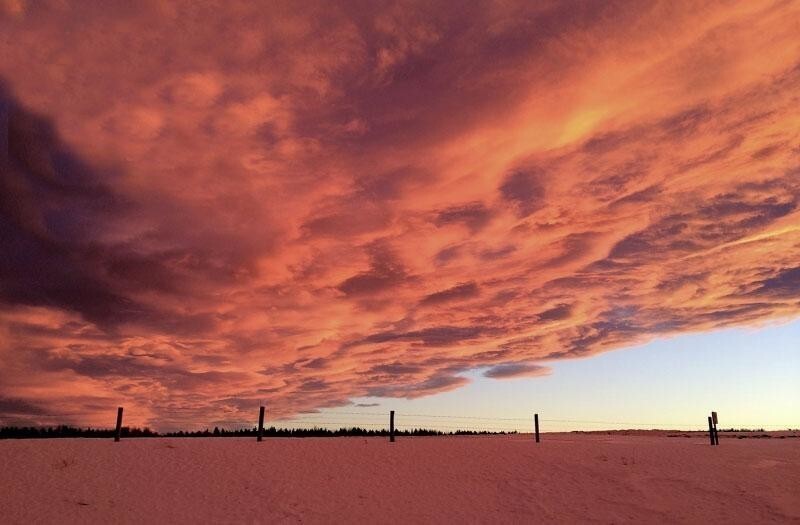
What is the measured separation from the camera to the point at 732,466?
85.6 feet

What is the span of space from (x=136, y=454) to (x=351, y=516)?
10.4 m

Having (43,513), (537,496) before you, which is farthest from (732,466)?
(43,513)

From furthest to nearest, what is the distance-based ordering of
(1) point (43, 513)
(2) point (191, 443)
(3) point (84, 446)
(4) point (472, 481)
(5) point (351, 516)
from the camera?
(2) point (191, 443) < (3) point (84, 446) < (4) point (472, 481) < (5) point (351, 516) < (1) point (43, 513)

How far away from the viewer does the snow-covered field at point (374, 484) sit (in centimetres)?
1898

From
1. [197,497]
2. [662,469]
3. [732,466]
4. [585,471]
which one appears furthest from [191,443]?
[732,466]

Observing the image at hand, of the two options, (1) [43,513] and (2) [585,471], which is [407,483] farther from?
(1) [43,513]

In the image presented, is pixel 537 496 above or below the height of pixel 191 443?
below

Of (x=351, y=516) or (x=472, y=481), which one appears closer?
(x=351, y=516)

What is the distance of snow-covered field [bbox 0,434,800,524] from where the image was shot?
1898 centimetres

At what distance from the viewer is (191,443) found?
26891 millimetres

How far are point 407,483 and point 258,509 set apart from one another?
5896 millimetres

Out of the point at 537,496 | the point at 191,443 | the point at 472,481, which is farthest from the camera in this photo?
the point at 191,443

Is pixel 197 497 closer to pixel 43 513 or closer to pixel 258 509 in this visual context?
pixel 258 509

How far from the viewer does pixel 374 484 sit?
73.2 feet
